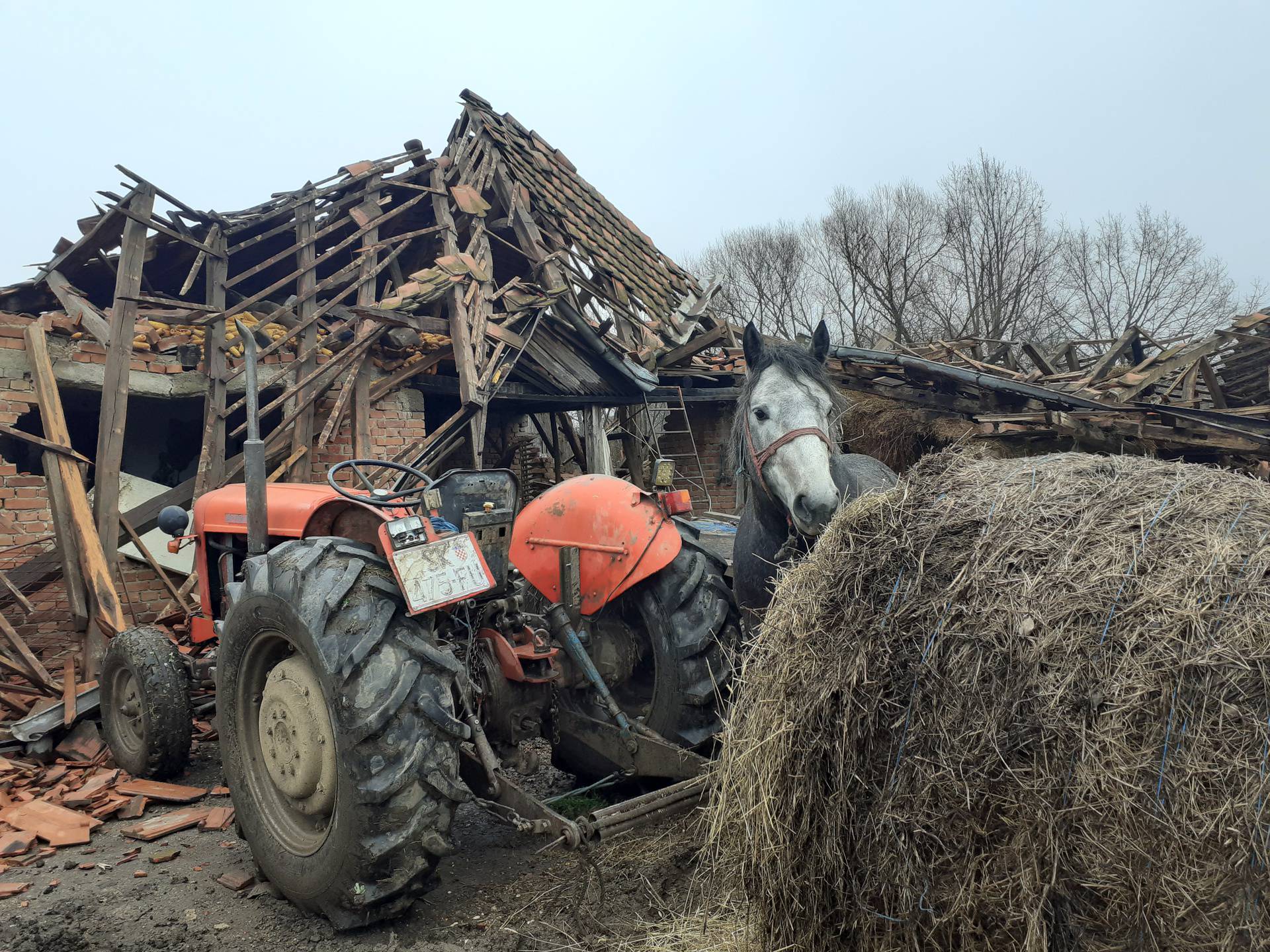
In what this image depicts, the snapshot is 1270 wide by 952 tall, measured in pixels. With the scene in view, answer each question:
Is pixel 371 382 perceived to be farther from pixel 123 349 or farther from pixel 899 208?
pixel 899 208

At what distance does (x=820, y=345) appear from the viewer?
4.24 m

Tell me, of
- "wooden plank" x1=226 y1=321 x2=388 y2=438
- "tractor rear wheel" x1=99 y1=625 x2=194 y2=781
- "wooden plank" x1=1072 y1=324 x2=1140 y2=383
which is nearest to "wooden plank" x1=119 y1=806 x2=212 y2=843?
"tractor rear wheel" x1=99 y1=625 x2=194 y2=781

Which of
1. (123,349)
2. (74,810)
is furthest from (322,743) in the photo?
(123,349)

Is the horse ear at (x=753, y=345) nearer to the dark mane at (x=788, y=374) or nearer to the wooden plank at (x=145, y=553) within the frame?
the dark mane at (x=788, y=374)

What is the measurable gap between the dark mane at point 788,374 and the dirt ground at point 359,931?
1.70 m

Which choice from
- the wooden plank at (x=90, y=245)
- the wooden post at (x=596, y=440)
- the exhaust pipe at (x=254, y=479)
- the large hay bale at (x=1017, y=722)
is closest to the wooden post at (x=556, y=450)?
the wooden post at (x=596, y=440)

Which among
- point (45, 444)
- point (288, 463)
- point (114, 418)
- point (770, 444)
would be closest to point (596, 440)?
point (288, 463)

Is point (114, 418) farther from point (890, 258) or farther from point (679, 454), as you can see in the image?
point (890, 258)

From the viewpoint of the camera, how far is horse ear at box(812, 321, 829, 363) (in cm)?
421

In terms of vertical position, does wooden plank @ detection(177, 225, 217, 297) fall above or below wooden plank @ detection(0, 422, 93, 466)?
above

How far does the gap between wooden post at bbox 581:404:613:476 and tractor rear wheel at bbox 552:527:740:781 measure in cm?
714

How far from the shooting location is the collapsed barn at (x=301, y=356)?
6.16 m

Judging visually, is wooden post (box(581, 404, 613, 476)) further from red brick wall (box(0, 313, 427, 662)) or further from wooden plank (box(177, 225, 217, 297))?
red brick wall (box(0, 313, 427, 662))

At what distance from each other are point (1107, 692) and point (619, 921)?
6.10 ft
